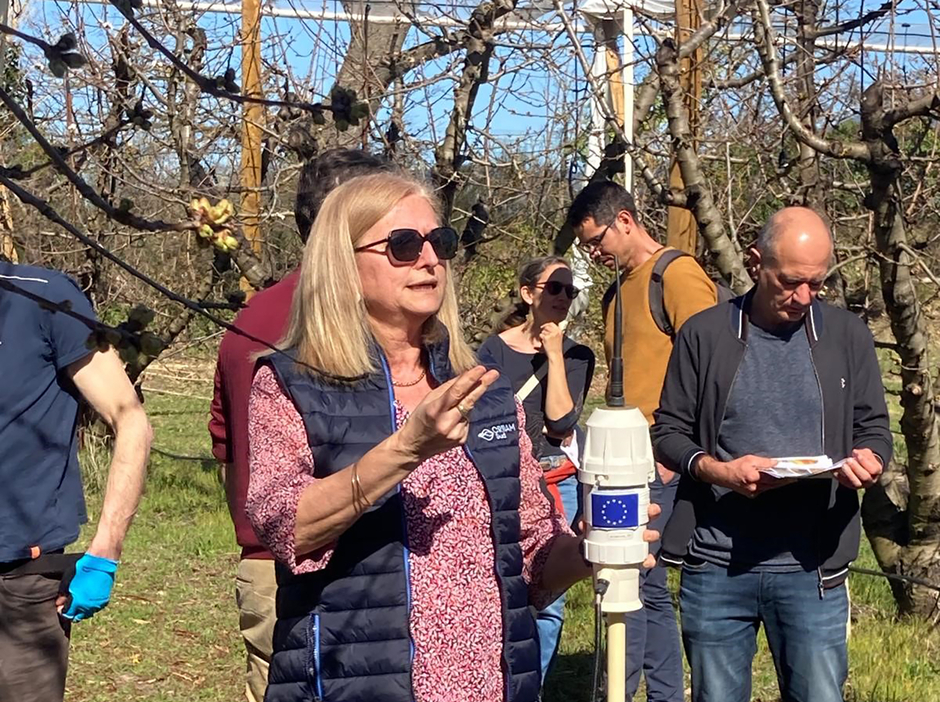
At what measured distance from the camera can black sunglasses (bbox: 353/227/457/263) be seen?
246 cm

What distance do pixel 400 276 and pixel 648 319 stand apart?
8.25 ft

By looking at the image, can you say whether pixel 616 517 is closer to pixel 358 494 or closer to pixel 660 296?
pixel 358 494

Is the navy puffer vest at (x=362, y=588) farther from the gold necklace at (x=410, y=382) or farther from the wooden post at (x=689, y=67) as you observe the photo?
the wooden post at (x=689, y=67)

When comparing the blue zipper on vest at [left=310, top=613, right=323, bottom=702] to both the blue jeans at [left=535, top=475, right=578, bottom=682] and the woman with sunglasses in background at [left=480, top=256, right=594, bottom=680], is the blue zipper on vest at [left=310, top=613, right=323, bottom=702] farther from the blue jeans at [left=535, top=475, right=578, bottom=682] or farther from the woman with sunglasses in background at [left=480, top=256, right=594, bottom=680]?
the blue jeans at [left=535, top=475, right=578, bottom=682]

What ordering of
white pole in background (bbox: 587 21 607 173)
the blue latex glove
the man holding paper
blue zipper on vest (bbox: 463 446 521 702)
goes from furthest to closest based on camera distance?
white pole in background (bbox: 587 21 607 173) < the man holding paper < the blue latex glove < blue zipper on vest (bbox: 463 446 521 702)

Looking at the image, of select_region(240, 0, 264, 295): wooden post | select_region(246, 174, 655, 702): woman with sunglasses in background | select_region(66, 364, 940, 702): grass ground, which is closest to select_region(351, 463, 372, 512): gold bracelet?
select_region(246, 174, 655, 702): woman with sunglasses in background

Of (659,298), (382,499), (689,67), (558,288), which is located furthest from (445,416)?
(689,67)

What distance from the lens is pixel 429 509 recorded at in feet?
7.96

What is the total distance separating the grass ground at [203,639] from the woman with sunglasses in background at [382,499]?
2.17 metres

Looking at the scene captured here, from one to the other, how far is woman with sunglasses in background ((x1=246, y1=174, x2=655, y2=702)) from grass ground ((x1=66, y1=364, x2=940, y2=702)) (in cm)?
217

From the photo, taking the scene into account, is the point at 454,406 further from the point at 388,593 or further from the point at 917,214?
the point at 917,214

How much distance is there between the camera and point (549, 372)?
195 inches

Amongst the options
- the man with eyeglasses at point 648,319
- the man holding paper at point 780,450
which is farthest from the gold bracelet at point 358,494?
the man with eyeglasses at point 648,319

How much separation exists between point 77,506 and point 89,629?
3.40 meters
